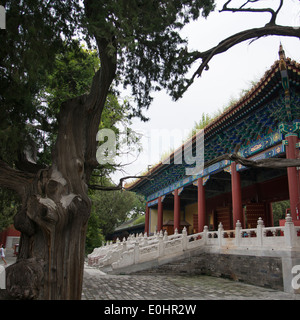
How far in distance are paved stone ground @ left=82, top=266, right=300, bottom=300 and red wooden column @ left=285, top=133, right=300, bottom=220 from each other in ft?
6.72

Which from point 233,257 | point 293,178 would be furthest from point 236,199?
point 293,178

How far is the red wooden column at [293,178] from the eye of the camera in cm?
717

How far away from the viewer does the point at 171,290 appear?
6.55m

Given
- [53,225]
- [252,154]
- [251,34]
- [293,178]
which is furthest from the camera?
[252,154]

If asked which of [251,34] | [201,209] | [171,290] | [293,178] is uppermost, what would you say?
[251,34]

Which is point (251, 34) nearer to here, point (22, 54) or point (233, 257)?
point (22, 54)

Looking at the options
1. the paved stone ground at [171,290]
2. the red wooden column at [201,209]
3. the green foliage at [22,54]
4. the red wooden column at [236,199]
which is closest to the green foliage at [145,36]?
the green foliage at [22,54]

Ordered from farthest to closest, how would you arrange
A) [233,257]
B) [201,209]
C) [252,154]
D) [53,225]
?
[201,209] → [252,154] → [233,257] → [53,225]

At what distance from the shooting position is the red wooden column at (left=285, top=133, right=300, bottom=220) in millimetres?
7168

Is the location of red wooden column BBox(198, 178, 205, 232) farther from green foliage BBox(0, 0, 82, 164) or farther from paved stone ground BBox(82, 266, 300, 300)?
green foliage BBox(0, 0, 82, 164)

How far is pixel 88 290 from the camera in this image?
251 inches

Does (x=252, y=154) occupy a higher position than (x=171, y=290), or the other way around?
(x=252, y=154)

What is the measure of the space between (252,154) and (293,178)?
202 centimetres
